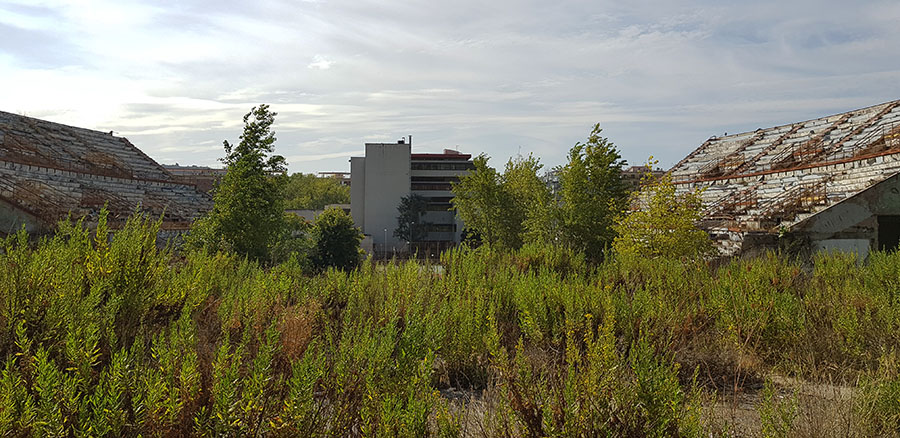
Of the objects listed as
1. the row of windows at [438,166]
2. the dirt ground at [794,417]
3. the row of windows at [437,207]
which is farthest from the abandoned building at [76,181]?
the row of windows at [438,166]

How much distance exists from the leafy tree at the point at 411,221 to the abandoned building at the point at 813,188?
1502 inches

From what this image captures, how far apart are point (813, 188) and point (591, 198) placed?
9665mm

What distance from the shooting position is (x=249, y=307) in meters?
6.24

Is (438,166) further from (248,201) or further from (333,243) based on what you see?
(248,201)

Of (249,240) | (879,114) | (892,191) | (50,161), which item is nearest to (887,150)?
(892,191)

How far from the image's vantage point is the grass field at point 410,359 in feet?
11.3

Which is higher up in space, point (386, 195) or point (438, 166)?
point (438, 166)

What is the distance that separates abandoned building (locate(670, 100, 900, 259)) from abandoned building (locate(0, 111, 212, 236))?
25139 mm

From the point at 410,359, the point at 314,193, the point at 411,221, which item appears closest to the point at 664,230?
the point at 410,359

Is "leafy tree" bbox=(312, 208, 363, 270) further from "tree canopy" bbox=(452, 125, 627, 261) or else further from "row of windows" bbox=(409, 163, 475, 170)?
"row of windows" bbox=(409, 163, 475, 170)

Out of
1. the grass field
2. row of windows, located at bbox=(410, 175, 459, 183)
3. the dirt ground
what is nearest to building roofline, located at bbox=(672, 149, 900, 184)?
the grass field

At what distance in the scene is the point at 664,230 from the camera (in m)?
17.3

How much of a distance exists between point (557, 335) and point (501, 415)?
11.1 ft

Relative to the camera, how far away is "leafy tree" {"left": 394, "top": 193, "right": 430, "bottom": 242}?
68312 millimetres
